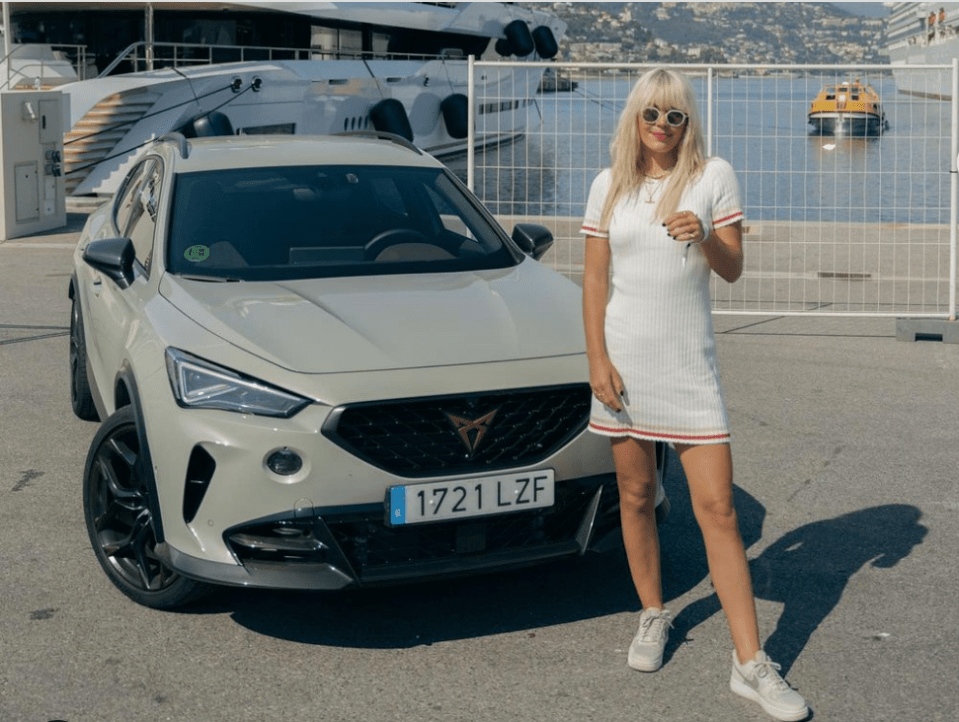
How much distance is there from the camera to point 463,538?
14.1 feet

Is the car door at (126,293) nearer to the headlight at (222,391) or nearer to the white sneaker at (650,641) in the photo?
the headlight at (222,391)

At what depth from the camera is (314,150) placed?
612 centimetres

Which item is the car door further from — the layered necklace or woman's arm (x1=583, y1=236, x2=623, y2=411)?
the layered necklace

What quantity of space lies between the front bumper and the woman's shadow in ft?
1.82

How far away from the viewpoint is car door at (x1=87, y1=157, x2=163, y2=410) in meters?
5.18

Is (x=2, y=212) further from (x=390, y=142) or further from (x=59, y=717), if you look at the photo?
(x=59, y=717)

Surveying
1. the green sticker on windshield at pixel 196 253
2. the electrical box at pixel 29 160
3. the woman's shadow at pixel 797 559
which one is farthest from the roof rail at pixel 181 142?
the electrical box at pixel 29 160

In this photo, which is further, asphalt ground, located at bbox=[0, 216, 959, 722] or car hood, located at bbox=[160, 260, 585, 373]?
car hood, located at bbox=[160, 260, 585, 373]

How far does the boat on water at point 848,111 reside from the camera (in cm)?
851

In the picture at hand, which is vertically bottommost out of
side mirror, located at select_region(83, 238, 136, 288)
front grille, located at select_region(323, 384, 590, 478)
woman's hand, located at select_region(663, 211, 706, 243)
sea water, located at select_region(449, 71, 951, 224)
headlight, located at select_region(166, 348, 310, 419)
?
front grille, located at select_region(323, 384, 590, 478)

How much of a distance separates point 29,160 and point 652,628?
13863mm

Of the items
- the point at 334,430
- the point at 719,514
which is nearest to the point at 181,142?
the point at 334,430

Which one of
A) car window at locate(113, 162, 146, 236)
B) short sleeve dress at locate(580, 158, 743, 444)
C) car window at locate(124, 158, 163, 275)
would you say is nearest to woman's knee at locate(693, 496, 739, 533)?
short sleeve dress at locate(580, 158, 743, 444)

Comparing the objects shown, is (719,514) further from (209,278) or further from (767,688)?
(209,278)
